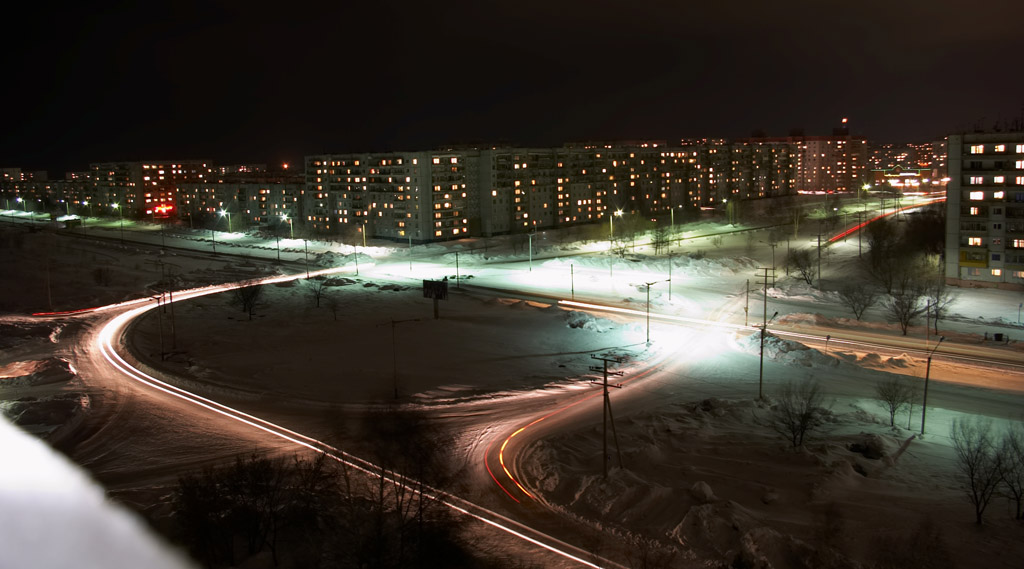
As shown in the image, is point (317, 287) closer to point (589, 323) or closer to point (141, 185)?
point (589, 323)

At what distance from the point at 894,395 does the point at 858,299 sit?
57.7 ft

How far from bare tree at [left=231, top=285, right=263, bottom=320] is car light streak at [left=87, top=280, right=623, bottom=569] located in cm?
550

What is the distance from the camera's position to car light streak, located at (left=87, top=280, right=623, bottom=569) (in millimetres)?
15258

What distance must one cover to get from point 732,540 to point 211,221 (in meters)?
89.5

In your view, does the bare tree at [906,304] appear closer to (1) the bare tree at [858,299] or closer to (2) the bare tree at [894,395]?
(1) the bare tree at [858,299]

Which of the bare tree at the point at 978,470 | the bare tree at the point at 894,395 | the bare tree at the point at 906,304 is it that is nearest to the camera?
the bare tree at the point at 978,470

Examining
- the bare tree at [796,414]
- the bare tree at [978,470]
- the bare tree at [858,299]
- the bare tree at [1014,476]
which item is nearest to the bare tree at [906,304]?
the bare tree at [858,299]

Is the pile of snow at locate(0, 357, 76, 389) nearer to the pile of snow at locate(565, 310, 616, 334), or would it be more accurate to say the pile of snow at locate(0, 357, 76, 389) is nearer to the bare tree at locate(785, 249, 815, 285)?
the pile of snow at locate(565, 310, 616, 334)

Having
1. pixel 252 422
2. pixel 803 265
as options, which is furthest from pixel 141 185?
A: pixel 252 422

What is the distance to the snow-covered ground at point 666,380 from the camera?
1546cm

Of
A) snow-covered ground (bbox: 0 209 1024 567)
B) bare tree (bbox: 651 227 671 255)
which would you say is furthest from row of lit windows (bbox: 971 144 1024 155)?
bare tree (bbox: 651 227 671 255)

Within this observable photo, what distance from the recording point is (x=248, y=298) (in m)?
40.1

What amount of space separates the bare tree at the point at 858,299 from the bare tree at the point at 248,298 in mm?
33089

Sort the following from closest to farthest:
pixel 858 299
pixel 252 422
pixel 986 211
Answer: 1. pixel 252 422
2. pixel 858 299
3. pixel 986 211
